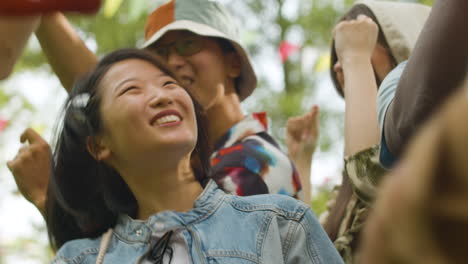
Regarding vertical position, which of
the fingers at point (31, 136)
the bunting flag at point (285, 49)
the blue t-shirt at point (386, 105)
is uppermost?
the blue t-shirt at point (386, 105)

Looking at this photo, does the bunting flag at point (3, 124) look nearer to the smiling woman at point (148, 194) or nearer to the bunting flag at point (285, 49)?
the bunting flag at point (285, 49)

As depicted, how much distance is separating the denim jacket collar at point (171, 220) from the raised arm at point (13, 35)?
0.76 metres

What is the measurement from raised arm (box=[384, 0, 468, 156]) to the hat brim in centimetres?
134

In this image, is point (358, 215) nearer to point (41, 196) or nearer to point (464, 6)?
point (464, 6)

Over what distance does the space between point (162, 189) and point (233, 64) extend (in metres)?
1.01

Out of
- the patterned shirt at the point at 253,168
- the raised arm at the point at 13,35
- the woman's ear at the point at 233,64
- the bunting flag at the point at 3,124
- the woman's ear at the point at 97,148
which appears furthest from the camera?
the bunting flag at the point at 3,124

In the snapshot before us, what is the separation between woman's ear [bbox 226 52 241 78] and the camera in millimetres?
2760

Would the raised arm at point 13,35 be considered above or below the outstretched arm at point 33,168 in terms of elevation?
above

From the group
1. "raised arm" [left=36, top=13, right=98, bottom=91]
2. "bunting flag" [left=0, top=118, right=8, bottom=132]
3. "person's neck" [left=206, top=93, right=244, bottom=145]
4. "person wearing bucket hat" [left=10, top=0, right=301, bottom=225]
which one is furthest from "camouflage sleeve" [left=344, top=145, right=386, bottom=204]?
"bunting flag" [left=0, top=118, right=8, bottom=132]

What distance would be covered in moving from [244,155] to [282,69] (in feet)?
19.2

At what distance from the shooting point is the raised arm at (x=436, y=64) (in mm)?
1261

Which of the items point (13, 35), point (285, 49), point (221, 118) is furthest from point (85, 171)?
point (285, 49)

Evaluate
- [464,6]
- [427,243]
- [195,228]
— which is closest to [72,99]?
[195,228]

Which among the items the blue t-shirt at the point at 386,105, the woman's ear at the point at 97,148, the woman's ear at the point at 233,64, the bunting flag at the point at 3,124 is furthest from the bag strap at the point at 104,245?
the bunting flag at the point at 3,124
